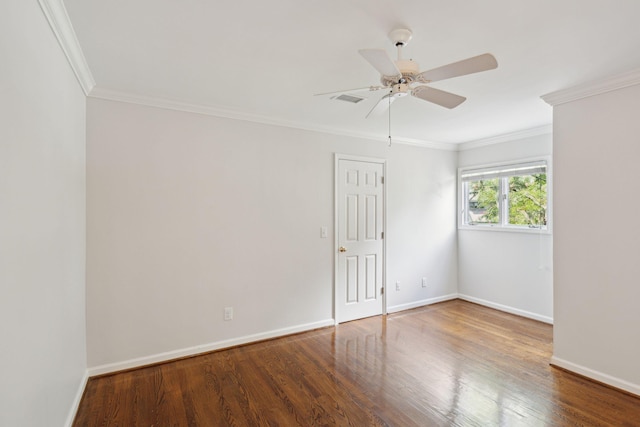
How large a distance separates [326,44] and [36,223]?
1.83 m

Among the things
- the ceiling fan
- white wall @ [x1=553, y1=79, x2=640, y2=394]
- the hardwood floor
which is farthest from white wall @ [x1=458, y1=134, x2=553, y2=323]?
the ceiling fan

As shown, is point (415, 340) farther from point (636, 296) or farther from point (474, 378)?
point (636, 296)

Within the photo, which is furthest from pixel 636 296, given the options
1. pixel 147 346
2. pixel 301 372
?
pixel 147 346

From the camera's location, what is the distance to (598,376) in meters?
2.55

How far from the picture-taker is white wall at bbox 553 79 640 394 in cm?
241

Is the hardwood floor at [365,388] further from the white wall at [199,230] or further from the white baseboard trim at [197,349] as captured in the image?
the white wall at [199,230]

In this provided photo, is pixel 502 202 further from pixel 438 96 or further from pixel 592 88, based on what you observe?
pixel 438 96

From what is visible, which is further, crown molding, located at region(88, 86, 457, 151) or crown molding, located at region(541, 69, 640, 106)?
crown molding, located at region(88, 86, 457, 151)

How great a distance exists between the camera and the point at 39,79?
151 cm

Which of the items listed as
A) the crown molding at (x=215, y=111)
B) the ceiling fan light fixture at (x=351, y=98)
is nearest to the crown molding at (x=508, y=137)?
the crown molding at (x=215, y=111)

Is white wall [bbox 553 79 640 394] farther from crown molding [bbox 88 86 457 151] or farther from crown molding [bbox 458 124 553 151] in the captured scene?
crown molding [bbox 88 86 457 151]

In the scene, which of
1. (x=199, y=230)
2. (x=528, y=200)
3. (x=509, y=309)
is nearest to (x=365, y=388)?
(x=199, y=230)

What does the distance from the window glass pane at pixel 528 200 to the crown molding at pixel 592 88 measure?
4.79 feet

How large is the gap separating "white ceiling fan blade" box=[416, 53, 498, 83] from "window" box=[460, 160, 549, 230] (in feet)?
9.74
